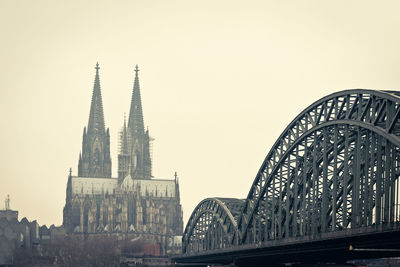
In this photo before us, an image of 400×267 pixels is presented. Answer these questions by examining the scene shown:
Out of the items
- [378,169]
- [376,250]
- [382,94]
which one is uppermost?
[382,94]

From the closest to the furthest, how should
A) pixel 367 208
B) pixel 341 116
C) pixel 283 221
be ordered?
pixel 367 208
pixel 341 116
pixel 283 221

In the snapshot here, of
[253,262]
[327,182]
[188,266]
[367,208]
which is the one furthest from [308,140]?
[188,266]

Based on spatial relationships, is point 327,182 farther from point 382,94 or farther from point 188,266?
point 188,266

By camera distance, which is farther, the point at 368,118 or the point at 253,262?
the point at 253,262

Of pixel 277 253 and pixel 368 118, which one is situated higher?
pixel 368 118

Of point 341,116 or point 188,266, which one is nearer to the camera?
point 341,116

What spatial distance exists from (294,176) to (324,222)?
39.0 ft

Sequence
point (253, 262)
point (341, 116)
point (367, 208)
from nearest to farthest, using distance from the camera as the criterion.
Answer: point (367, 208) < point (341, 116) < point (253, 262)

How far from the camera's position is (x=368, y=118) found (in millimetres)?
75875

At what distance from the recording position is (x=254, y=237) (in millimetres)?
113125

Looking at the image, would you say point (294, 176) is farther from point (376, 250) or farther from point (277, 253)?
point (376, 250)

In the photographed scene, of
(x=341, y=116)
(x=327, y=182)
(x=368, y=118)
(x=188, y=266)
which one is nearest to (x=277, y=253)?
(x=327, y=182)

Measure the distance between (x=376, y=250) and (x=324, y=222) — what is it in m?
9.51

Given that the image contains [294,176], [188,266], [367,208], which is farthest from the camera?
[188,266]
